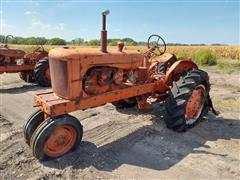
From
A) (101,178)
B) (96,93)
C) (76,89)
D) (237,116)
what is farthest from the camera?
(237,116)

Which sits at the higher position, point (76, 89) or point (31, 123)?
point (76, 89)

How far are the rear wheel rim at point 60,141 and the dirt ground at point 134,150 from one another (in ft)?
0.40

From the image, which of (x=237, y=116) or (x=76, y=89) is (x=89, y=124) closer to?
(x=76, y=89)

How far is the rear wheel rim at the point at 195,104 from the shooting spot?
Answer: 575 centimetres

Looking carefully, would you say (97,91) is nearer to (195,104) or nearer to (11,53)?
(195,104)

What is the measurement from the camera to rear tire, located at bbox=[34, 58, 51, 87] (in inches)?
403

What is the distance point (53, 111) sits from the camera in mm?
4266

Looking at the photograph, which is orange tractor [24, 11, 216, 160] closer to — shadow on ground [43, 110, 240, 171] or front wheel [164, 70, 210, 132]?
front wheel [164, 70, 210, 132]

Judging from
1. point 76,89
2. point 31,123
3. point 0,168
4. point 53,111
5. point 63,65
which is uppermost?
point 63,65

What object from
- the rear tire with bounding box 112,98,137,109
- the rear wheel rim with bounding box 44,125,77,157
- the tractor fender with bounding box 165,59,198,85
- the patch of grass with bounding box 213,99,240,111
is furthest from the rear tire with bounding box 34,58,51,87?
the rear wheel rim with bounding box 44,125,77,157

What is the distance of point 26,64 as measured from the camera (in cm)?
1115

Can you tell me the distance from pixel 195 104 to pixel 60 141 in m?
2.95

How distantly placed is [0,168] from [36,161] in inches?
20.5

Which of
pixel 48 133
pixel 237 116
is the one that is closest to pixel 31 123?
pixel 48 133
